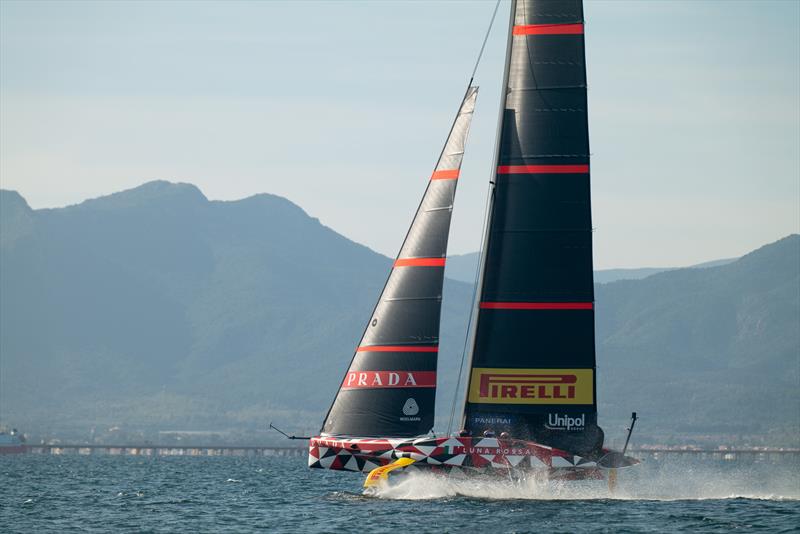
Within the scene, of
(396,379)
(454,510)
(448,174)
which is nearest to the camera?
(454,510)

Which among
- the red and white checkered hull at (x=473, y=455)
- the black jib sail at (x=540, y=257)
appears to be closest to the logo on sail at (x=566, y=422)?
Result: the black jib sail at (x=540, y=257)

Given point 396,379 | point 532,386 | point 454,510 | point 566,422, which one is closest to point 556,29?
point 532,386

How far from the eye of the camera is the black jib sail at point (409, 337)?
156 feet

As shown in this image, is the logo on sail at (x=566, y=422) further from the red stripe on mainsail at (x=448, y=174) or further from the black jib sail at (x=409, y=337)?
the red stripe on mainsail at (x=448, y=174)

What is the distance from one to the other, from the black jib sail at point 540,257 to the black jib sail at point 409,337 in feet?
6.00

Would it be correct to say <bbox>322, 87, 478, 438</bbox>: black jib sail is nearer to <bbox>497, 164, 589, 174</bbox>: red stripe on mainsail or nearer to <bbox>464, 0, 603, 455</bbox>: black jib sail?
<bbox>464, 0, 603, 455</bbox>: black jib sail

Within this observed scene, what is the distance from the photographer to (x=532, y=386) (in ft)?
153

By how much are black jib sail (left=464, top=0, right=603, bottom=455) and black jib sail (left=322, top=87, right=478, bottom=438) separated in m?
1.83

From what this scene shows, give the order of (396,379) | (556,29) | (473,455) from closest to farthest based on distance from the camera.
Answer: (473,455), (556,29), (396,379)

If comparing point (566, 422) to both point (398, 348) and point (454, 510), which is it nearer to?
point (454, 510)

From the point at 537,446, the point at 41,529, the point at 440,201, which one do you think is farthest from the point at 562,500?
the point at 41,529

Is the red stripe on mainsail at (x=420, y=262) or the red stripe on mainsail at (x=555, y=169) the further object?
the red stripe on mainsail at (x=420, y=262)

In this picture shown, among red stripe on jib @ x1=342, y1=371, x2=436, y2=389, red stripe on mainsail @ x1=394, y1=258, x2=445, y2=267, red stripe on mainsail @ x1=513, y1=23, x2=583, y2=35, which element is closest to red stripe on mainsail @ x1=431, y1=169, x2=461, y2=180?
red stripe on mainsail @ x1=394, y1=258, x2=445, y2=267

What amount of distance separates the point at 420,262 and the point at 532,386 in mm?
5738
